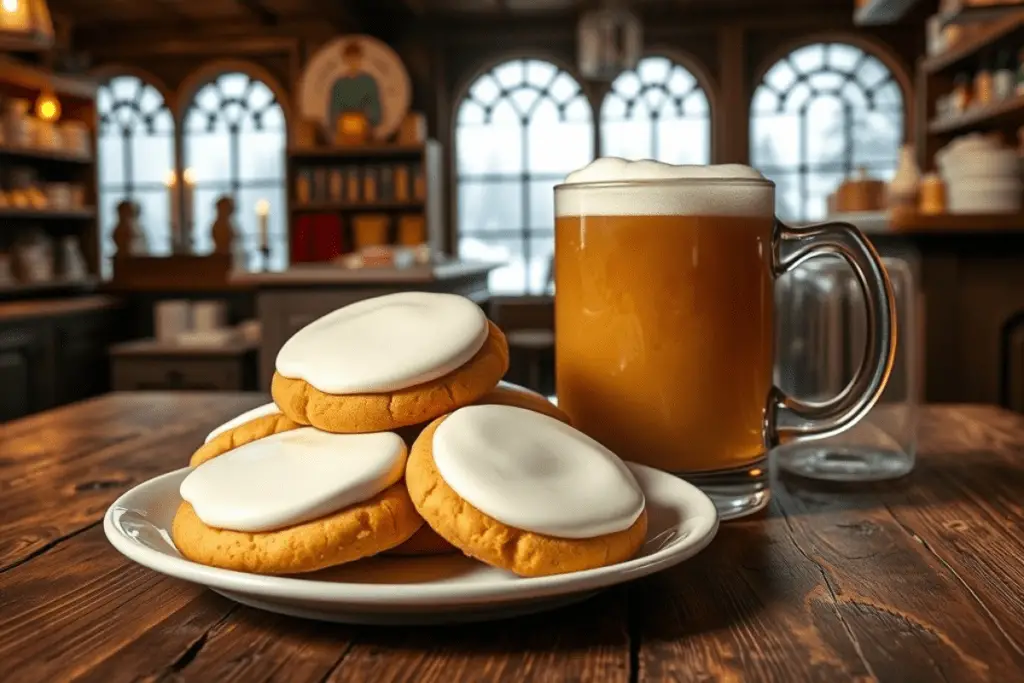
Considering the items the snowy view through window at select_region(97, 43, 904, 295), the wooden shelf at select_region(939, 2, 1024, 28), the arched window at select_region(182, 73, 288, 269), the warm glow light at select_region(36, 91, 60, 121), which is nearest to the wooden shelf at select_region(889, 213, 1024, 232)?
the wooden shelf at select_region(939, 2, 1024, 28)

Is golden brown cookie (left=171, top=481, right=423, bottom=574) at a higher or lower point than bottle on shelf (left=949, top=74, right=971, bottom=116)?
lower

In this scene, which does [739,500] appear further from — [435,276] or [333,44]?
[333,44]

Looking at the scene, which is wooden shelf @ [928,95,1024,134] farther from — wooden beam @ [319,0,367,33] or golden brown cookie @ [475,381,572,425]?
golden brown cookie @ [475,381,572,425]

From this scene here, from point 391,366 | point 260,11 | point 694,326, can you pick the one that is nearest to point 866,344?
point 694,326

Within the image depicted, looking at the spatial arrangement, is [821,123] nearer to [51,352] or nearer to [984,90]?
[984,90]

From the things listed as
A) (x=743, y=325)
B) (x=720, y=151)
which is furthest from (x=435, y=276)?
(x=720, y=151)

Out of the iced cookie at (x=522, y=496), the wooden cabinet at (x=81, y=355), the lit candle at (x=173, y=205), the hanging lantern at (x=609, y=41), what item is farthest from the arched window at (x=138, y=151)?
the iced cookie at (x=522, y=496)

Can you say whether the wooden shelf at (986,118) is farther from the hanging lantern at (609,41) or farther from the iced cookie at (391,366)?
the iced cookie at (391,366)
